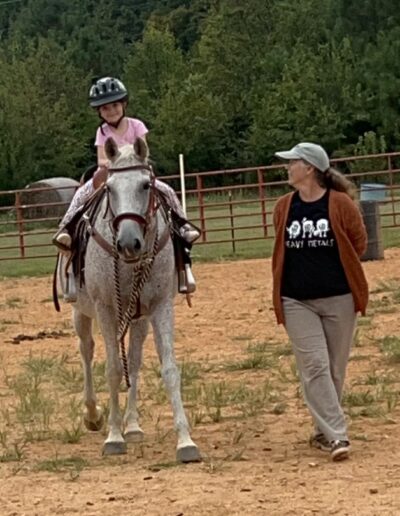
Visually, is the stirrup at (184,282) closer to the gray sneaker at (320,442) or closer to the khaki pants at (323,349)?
the khaki pants at (323,349)

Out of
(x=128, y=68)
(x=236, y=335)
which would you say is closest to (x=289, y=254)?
(x=236, y=335)

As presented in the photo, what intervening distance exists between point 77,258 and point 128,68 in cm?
6183

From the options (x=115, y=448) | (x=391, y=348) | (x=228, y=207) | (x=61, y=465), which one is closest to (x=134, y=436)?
(x=115, y=448)

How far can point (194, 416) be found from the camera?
8.62 meters

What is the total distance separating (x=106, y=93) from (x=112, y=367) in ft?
5.64

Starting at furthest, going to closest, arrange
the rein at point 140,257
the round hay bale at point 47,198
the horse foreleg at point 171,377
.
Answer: the round hay bale at point 47,198, the rein at point 140,257, the horse foreleg at point 171,377

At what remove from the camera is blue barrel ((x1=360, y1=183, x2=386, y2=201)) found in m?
23.1

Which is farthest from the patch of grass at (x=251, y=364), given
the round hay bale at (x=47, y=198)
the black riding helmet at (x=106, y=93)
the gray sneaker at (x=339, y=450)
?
the round hay bale at (x=47, y=198)

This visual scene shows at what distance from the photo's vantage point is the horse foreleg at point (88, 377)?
8750 millimetres

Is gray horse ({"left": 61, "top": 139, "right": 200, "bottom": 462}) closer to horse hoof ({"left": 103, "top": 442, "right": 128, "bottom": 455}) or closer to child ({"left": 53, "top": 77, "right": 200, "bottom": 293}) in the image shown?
horse hoof ({"left": 103, "top": 442, "right": 128, "bottom": 455})

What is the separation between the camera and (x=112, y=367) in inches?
314

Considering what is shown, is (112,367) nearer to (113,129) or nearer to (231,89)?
(113,129)

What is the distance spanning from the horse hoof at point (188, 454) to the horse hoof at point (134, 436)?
0.94 m

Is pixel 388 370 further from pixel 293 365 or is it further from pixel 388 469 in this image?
pixel 388 469
